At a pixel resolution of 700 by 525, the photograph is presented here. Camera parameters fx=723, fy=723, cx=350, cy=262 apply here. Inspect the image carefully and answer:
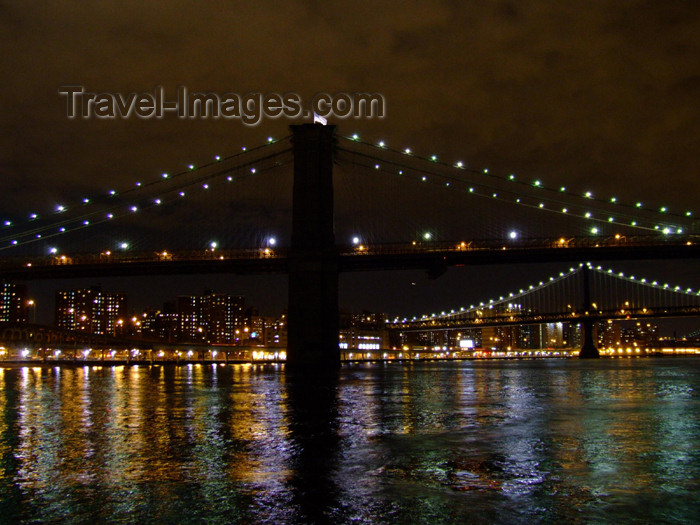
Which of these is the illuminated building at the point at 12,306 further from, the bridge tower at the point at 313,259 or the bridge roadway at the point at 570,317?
the bridge tower at the point at 313,259

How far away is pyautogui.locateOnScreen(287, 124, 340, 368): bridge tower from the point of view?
49344 millimetres

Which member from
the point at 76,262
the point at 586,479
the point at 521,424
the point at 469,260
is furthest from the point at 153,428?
the point at 76,262

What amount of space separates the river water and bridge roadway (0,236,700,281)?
111 ft

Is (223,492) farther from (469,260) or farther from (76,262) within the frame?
(76,262)

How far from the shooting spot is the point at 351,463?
43.0 ft

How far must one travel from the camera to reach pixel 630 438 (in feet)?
52.4

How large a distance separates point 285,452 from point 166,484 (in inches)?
138

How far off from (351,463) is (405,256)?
44.7m

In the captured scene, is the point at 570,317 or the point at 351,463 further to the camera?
the point at 570,317

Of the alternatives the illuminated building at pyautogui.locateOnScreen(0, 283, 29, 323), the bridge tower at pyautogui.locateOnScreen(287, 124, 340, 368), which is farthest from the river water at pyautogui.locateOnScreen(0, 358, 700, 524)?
the illuminated building at pyautogui.locateOnScreen(0, 283, 29, 323)

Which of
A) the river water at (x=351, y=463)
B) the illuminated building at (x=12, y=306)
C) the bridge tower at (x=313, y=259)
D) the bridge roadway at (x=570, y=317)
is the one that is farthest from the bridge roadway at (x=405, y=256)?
the illuminated building at (x=12, y=306)

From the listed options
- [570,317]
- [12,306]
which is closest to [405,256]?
[570,317]

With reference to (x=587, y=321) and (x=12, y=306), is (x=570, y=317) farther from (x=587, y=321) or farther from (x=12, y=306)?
(x=12, y=306)

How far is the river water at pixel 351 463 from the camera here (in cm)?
958
